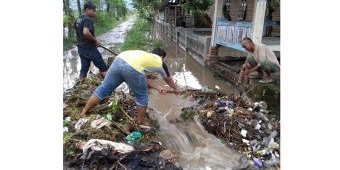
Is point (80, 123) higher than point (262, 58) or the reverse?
the reverse

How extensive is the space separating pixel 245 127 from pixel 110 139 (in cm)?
165

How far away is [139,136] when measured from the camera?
4.18m

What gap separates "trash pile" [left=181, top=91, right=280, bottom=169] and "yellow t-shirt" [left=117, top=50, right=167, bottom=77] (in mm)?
1052

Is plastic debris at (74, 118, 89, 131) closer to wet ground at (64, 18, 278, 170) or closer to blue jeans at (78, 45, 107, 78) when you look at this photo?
wet ground at (64, 18, 278, 170)

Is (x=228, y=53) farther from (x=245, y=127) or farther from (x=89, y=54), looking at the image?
(x=245, y=127)

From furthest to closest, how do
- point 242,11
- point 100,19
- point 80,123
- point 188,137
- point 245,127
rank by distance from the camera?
point 100,19 → point 242,11 → point 188,137 → point 245,127 → point 80,123

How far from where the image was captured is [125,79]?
4.34 meters

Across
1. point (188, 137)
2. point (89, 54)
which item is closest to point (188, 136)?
point (188, 137)

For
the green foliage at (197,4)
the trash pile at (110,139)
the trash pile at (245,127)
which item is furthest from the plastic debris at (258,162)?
the green foliage at (197,4)

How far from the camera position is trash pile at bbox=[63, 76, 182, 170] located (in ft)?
11.6

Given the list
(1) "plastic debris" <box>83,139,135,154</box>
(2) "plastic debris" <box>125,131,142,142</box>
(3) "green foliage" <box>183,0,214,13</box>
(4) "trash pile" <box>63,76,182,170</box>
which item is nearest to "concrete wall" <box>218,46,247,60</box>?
(3) "green foliage" <box>183,0,214,13</box>

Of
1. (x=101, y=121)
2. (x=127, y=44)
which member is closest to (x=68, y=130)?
(x=101, y=121)

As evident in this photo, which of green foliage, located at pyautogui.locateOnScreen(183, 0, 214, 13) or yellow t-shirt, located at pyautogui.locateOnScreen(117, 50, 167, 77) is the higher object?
green foliage, located at pyautogui.locateOnScreen(183, 0, 214, 13)
